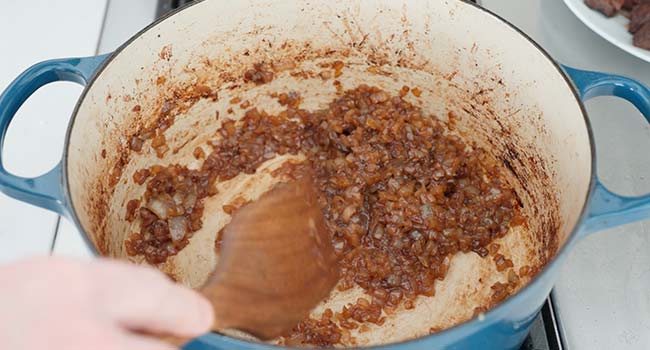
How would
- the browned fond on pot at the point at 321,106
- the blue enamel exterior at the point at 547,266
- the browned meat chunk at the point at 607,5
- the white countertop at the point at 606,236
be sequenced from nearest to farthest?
the blue enamel exterior at the point at 547,266, the white countertop at the point at 606,236, the browned fond on pot at the point at 321,106, the browned meat chunk at the point at 607,5

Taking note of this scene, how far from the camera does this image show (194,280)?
1.59 meters

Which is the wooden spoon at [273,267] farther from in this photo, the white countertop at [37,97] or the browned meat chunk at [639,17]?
the browned meat chunk at [639,17]

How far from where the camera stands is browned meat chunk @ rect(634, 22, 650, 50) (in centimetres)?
154

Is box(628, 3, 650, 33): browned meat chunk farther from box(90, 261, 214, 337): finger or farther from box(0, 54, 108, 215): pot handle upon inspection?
box(90, 261, 214, 337): finger

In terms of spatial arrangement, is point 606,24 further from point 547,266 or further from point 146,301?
point 146,301

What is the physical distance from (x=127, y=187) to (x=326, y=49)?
561 mm

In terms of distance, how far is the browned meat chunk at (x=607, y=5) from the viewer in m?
1.61

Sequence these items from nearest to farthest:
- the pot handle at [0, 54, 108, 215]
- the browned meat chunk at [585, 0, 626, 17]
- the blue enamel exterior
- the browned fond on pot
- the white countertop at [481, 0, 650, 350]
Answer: the blue enamel exterior < the pot handle at [0, 54, 108, 215] < the white countertop at [481, 0, 650, 350] < the browned fond on pot < the browned meat chunk at [585, 0, 626, 17]

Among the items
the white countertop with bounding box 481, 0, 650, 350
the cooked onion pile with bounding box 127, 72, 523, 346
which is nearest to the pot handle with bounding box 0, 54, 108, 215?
the cooked onion pile with bounding box 127, 72, 523, 346

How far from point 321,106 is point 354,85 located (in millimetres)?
104

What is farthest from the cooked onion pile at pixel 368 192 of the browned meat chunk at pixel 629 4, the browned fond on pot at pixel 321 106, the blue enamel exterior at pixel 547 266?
the browned meat chunk at pixel 629 4

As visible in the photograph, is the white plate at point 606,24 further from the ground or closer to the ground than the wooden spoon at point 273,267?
further from the ground

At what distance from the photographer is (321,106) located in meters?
1.79

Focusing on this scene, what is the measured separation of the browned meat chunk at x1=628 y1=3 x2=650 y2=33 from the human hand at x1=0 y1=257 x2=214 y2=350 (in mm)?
1291
